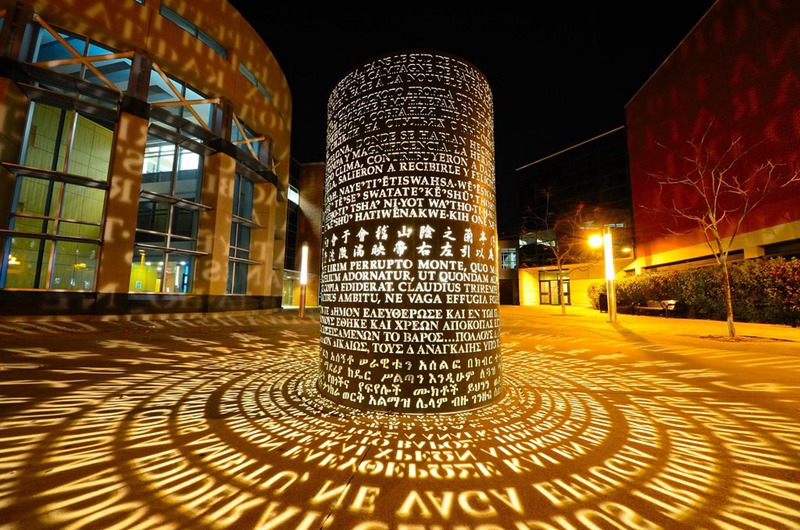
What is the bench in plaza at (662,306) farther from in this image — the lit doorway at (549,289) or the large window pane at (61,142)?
the large window pane at (61,142)

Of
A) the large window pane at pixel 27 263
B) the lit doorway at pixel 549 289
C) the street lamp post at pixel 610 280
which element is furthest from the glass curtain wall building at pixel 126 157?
the lit doorway at pixel 549 289

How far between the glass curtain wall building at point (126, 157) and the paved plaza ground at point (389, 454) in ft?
33.9

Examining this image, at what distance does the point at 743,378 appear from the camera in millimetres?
4754

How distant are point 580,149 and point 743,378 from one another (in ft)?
105

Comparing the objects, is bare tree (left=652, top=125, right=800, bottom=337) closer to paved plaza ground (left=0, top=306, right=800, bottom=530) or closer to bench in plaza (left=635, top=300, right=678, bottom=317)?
bench in plaza (left=635, top=300, right=678, bottom=317)

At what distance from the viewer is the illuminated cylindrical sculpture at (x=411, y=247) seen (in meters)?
3.45

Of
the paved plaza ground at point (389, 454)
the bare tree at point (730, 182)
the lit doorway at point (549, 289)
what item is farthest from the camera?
the lit doorway at point (549, 289)

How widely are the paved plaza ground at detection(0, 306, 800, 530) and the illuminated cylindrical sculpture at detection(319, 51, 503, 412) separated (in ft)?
1.28

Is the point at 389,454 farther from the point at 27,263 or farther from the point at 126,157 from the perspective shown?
the point at 27,263

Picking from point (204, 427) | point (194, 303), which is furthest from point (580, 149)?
point (204, 427)

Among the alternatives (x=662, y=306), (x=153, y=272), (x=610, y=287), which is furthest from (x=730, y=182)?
(x=153, y=272)

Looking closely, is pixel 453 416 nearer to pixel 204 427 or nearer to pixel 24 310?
pixel 204 427

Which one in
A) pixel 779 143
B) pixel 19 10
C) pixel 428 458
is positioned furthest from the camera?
pixel 779 143

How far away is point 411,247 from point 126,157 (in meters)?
15.5
